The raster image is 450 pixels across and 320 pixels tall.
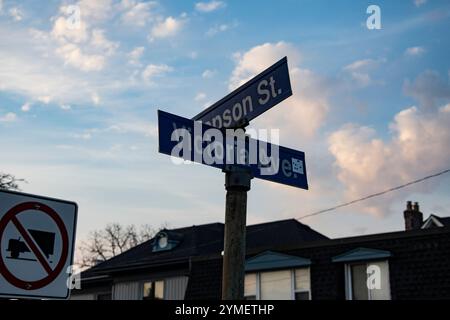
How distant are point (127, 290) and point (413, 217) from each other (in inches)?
593

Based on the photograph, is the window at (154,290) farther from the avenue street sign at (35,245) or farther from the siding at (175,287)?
the avenue street sign at (35,245)

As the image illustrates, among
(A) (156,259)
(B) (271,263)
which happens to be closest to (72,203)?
(B) (271,263)

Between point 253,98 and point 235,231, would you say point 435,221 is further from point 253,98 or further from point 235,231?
point 235,231

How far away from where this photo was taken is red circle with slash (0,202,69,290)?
4031mm

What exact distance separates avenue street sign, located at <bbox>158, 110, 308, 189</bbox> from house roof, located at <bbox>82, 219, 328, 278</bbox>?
25848 millimetres

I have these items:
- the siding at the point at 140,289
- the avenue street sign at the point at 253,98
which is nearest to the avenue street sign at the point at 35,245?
the avenue street sign at the point at 253,98

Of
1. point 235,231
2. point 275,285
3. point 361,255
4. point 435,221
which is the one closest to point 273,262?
point 275,285

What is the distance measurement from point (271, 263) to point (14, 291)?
70.2 ft

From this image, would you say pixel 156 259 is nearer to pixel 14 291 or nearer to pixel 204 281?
pixel 204 281

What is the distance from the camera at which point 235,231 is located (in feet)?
17.3

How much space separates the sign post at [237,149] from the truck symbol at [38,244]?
1307 millimetres

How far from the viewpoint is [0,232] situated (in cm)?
417
